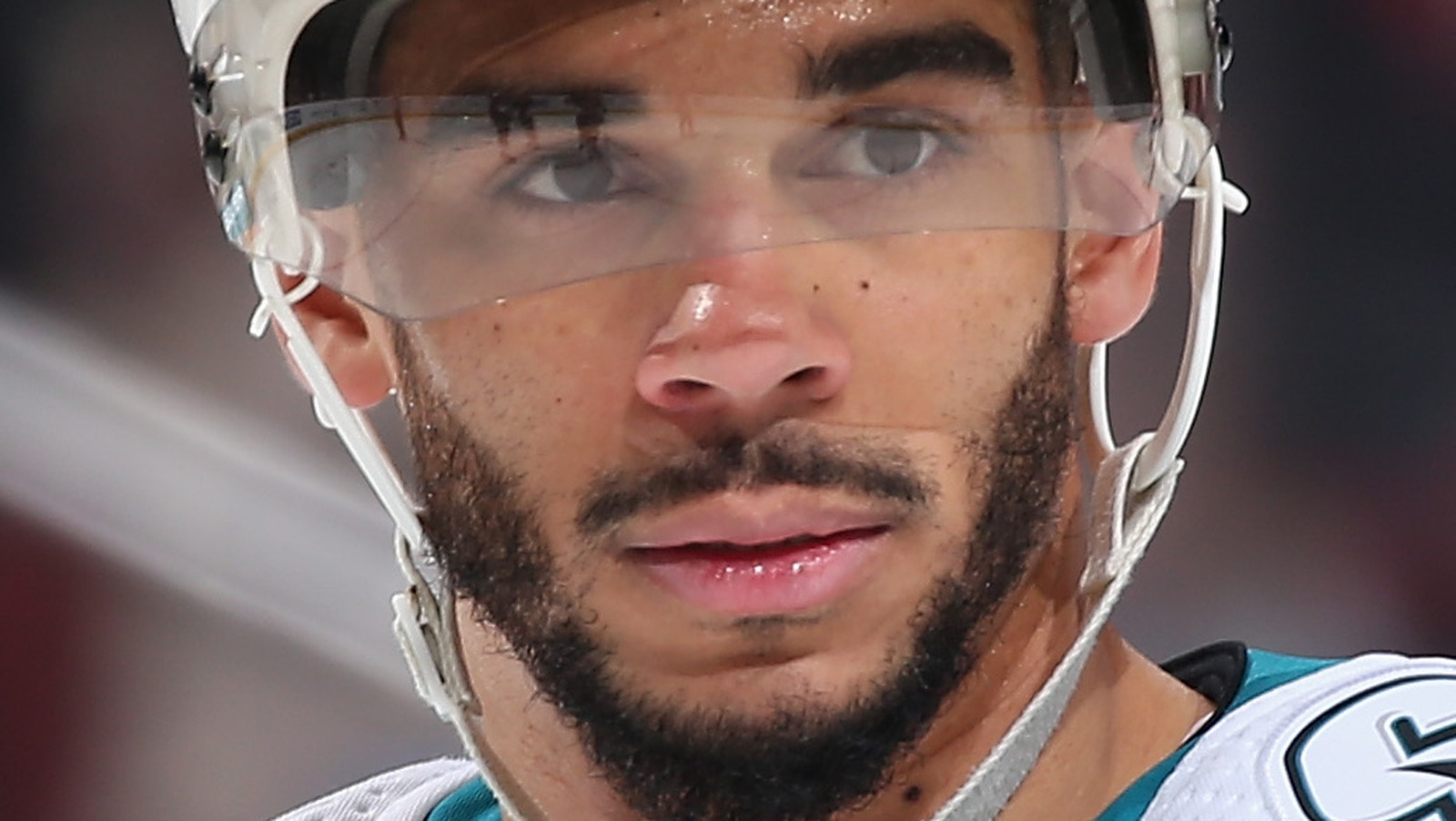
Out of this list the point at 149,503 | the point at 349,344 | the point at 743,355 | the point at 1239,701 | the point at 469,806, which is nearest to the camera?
the point at 743,355

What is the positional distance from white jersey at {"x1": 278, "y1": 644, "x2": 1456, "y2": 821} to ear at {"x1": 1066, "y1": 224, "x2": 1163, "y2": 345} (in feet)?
0.64

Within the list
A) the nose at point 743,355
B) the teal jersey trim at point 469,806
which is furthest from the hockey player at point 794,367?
the teal jersey trim at point 469,806

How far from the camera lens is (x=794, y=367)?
942mm

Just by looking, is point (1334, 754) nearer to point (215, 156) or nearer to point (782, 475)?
point (782, 475)

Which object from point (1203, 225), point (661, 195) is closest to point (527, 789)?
point (661, 195)

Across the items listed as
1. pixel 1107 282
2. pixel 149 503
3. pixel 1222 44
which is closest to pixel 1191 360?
pixel 1107 282

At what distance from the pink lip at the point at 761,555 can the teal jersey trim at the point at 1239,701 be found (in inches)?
7.5

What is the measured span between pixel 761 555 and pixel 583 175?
0.67ft

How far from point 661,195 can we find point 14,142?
1209 mm

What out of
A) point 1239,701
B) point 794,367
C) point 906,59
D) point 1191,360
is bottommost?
point 1239,701

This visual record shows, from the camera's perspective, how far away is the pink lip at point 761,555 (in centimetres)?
97

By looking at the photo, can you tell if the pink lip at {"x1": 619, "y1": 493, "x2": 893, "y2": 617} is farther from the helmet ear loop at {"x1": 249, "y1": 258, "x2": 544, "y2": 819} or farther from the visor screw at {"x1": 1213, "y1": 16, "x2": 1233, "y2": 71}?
the visor screw at {"x1": 1213, "y1": 16, "x2": 1233, "y2": 71}

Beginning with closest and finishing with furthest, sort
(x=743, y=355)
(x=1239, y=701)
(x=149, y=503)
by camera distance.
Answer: (x=743, y=355) < (x=1239, y=701) < (x=149, y=503)

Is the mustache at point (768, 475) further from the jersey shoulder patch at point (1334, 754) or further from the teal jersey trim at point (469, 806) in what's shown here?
the teal jersey trim at point (469, 806)
